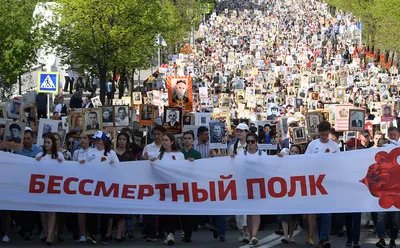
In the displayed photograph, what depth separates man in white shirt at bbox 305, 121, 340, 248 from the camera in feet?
54.6

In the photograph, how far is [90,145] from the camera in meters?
19.3

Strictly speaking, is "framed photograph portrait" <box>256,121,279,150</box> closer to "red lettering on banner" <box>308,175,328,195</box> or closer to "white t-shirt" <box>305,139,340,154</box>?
"white t-shirt" <box>305,139,340,154</box>

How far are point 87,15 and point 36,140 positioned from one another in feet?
80.3

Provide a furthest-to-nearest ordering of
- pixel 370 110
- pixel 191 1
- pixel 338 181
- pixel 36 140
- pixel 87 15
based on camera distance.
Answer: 1. pixel 191 1
2. pixel 87 15
3. pixel 370 110
4. pixel 36 140
5. pixel 338 181

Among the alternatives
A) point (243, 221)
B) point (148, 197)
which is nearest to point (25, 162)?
point (148, 197)

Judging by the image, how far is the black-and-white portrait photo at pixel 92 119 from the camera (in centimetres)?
2380

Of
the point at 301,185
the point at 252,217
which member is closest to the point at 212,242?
the point at 252,217

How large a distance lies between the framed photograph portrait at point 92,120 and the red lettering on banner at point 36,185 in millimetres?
6509

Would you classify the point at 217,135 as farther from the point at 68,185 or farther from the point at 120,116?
the point at 68,185

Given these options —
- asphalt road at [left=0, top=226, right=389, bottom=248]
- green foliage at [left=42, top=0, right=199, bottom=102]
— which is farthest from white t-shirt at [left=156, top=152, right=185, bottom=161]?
green foliage at [left=42, top=0, right=199, bottom=102]

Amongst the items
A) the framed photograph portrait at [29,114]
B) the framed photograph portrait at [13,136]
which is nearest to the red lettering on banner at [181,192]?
the framed photograph portrait at [13,136]

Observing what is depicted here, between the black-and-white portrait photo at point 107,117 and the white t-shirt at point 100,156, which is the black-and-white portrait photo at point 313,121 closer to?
the black-and-white portrait photo at point 107,117

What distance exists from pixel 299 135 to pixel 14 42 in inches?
947

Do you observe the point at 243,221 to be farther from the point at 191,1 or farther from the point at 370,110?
the point at 191,1
